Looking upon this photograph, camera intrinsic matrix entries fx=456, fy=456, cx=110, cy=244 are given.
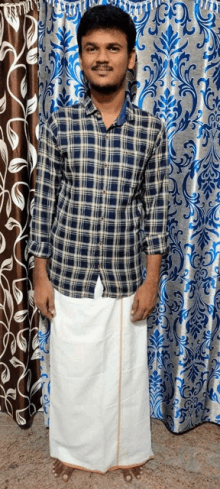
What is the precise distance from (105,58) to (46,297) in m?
0.77

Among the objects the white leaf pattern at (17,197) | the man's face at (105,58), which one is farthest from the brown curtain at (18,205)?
the man's face at (105,58)

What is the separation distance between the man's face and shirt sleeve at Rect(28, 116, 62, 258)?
0.19 meters

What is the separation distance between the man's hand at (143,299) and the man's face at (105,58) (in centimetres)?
63

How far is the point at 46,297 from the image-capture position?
1.54 metres

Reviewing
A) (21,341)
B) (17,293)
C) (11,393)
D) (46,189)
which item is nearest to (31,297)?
(17,293)

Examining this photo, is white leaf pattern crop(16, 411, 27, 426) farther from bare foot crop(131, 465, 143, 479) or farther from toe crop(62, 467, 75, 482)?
bare foot crop(131, 465, 143, 479)

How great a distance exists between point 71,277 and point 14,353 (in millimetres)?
600

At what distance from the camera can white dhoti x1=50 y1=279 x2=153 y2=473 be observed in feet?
5.02

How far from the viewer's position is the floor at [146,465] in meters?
1.69

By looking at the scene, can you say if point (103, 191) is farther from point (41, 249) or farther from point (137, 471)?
point (137, 471)

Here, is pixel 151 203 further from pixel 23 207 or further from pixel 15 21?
pixel 15 21

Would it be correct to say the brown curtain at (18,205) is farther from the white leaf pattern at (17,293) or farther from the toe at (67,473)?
the toe at (67,473)

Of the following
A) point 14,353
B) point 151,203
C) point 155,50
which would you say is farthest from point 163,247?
point 14,353

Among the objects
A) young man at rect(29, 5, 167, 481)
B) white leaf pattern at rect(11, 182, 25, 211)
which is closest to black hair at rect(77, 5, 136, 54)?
young man at rect(29, 5, 167, 481)
